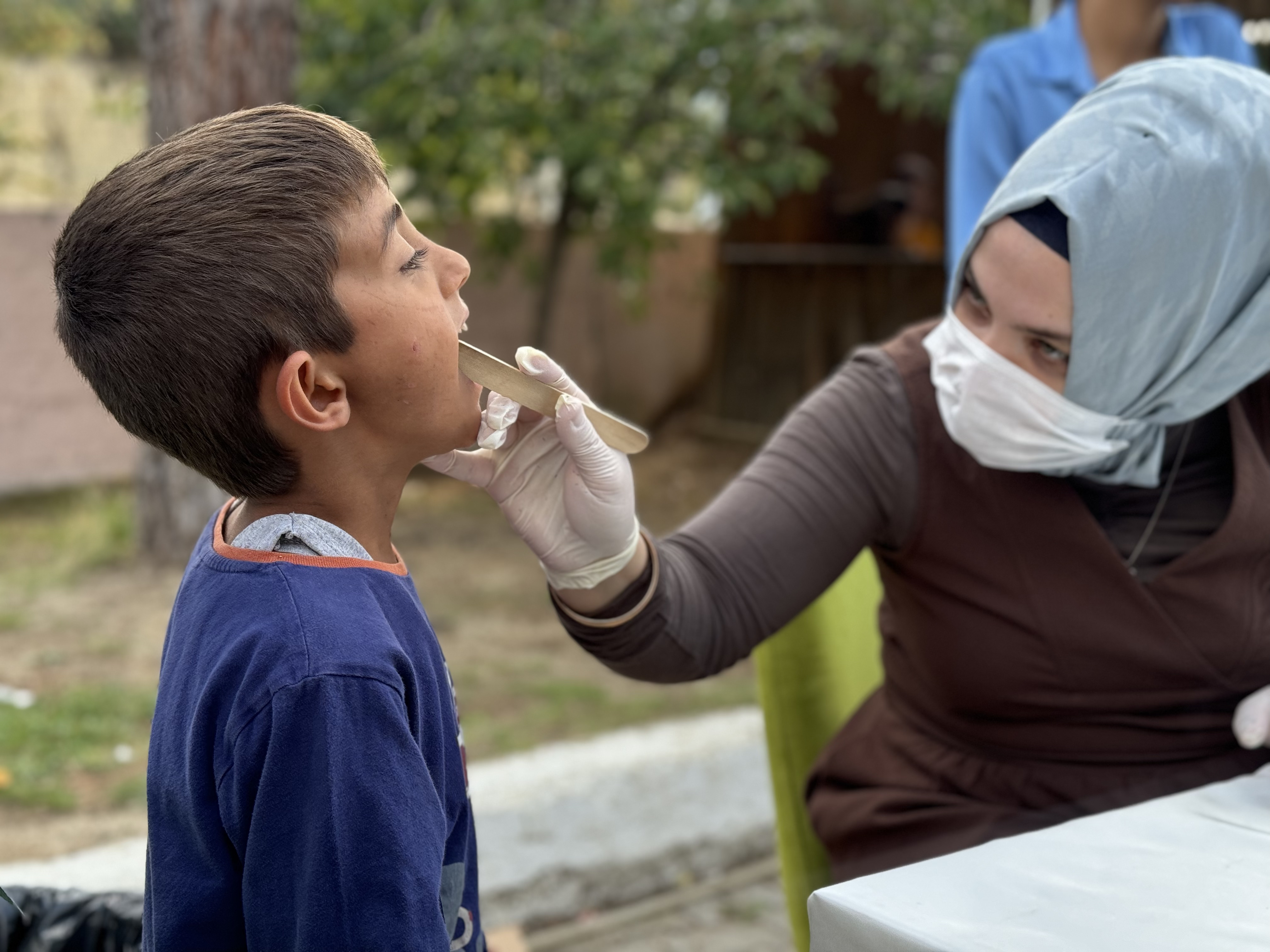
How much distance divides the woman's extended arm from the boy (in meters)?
0.42

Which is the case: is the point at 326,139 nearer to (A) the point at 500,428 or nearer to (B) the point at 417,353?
(B) the point at 417,353

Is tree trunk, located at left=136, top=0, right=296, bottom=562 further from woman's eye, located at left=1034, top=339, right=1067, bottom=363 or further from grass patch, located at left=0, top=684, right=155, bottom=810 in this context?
woman's eye, located at left=1034, top=339, right=1067, bottom=363

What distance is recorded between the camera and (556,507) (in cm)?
136

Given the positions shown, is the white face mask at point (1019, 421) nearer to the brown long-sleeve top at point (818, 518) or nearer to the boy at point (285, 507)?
the brown long-sleeve top at point (818, 518)

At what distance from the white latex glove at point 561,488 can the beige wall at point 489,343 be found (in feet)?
6.80

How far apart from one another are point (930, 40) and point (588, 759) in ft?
12.5

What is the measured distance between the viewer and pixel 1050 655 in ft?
4.99

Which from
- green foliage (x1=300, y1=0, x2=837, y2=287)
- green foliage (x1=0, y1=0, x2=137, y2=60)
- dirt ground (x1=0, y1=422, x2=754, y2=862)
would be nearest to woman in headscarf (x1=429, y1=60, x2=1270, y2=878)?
dirt ground (x1=0, y1=422, x2=754, y2=862)

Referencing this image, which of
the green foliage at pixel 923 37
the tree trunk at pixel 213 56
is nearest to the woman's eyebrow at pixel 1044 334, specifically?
the tree trunk at pixel 213 56

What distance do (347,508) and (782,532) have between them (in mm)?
626

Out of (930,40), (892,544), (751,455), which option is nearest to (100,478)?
(751,455)

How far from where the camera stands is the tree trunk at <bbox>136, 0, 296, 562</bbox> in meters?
3.96

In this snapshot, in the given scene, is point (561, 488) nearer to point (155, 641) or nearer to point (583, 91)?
point (155, 641)

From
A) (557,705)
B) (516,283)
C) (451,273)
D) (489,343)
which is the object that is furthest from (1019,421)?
(516,283)
